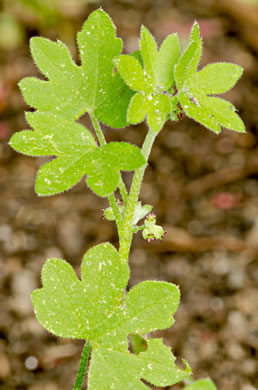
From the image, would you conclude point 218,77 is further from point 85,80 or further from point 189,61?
point 85,80

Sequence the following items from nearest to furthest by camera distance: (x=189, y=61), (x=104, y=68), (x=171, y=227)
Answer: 1. (x=189, y=61)
2. (x=104, y=68)
3. (x=171, y=227)

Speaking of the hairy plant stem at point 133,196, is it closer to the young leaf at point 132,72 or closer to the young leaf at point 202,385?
the young leaf at point 132,72

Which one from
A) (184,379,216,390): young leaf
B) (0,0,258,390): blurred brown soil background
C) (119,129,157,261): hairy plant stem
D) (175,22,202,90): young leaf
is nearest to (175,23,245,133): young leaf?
(175,22,202,90): young leaf

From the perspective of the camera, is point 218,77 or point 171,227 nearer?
point 218,77

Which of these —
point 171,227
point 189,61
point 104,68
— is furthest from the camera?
point 171,227

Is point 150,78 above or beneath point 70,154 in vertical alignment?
above

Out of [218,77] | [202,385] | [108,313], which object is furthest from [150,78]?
[202,385]

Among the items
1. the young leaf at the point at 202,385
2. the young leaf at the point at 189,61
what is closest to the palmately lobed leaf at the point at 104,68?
the young leaf at the point at 189,61

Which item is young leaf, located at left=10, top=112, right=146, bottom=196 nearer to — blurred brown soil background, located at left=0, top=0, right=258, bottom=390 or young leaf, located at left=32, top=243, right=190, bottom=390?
young leaf, located at left=32, top=243, right=190, bottom=390
